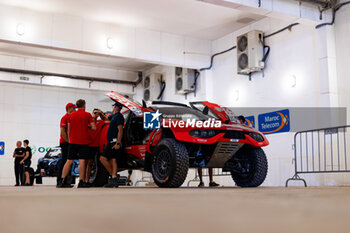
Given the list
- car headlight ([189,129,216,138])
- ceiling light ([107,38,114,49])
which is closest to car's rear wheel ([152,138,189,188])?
car headlight ([189,129,216,138])

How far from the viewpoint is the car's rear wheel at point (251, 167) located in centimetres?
650

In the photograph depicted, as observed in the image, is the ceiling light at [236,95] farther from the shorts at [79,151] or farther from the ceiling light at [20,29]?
the shorts at [79,151]

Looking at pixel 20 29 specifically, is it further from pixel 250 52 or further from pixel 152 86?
pixel 152 86

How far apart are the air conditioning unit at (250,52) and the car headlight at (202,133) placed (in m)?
7.45

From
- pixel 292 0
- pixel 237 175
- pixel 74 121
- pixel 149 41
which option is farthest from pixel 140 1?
pixel 237 175

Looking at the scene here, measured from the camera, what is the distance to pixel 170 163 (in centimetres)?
567

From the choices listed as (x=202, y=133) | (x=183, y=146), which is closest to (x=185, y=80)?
(x=202, y=133)

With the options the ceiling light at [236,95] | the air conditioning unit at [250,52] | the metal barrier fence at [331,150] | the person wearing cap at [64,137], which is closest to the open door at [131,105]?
the person wearing cap at [64,137]

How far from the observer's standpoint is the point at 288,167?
1192 centimetres

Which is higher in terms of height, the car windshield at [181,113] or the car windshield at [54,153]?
the car windshield at [181,113]

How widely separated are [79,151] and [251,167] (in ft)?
9.67

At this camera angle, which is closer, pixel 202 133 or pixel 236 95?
pixel 202 133

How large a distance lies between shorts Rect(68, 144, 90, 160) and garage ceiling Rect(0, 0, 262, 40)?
644 cm

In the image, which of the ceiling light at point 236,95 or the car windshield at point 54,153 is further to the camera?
the ceiling light at point 236,95
